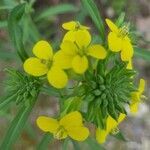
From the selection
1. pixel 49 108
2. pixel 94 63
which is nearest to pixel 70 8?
pixel 49 108

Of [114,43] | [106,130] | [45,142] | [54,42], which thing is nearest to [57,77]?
[114,43]

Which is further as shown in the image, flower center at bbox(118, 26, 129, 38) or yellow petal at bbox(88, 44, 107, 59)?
flower center at bbox(118, 26, 129, 38)

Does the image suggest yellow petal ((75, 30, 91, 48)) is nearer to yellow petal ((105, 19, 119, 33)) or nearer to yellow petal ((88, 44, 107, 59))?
yellow petal ((88, 44, 107, 59))

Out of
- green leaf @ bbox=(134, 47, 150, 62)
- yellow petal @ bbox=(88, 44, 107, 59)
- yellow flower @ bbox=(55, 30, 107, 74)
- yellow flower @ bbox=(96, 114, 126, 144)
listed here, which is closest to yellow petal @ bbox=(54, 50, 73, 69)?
yellow flower @ bbox=(55, 30, 107, 74)

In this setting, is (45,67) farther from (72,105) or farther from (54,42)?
(54,42)

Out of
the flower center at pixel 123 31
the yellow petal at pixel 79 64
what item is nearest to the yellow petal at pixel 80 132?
the yellow petal at pixel 79 64

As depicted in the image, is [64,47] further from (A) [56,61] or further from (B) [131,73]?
(B) [131,73]
